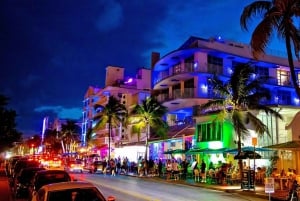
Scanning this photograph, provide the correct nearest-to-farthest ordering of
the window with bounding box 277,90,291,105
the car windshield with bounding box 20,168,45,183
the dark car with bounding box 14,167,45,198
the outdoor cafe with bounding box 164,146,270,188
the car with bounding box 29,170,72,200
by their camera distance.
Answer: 1. the car with bounding box 29,170,72,200
2. the dark car with bounding box 14,167,45,198
3. the car windshield with bounding box 20,168,45,183
4. the outdoor cafe with bounding box 164,146,270,188
5. the window with bounding box 277,90,291,105

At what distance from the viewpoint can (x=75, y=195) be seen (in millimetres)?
9062

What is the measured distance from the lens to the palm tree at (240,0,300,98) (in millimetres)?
19406

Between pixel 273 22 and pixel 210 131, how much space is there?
22041mm

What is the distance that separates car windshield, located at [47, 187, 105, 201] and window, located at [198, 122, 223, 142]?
31.1 meters

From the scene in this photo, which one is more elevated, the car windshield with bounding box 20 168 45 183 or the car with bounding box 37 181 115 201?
the car with bounding box 37 181 115 201

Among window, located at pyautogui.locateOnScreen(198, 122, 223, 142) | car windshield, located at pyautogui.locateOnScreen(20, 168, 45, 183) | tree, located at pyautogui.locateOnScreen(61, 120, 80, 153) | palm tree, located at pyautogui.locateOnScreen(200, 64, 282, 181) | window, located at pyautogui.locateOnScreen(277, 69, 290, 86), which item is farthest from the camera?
tree, located at pyautogui.locateOnScreen(61, 120, 80, 153)

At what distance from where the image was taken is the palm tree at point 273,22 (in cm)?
1941

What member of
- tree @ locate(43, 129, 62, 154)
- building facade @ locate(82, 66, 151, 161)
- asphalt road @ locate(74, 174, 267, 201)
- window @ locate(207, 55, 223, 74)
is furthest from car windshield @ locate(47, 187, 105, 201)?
tree @ locate(43, 129, 62, 154)

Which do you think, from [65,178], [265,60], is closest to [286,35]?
[65,178]

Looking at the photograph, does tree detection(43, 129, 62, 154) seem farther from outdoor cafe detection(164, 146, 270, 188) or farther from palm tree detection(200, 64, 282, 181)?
palm tree detection(200, 64, 282, 181)

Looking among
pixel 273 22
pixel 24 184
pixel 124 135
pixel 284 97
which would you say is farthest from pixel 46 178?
pixel 124 135

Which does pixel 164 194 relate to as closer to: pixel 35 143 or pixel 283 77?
pixel 283 77

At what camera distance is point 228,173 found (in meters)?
33.2

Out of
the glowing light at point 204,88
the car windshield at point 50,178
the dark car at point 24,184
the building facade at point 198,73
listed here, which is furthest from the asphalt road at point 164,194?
the glowing light at point 204,88
